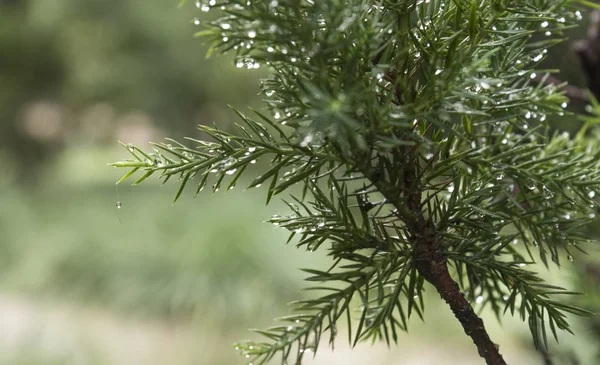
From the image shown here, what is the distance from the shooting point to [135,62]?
1395 mm

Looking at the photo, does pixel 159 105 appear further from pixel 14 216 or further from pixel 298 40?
pixel 298 40

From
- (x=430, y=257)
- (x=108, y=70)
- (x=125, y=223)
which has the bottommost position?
(x=430, y=257)

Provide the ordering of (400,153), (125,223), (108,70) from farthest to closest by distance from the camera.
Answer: (108,70) < (125,223) < (400,153)

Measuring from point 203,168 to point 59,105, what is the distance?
154 cm

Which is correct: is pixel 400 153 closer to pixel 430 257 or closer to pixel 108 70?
pixel 430 257

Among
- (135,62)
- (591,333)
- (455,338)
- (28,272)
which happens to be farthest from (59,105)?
(591,333)

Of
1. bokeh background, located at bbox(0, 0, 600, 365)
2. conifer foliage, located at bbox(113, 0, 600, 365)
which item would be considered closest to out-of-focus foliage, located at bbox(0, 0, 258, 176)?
bokeh background, located at bbox(0, 0, 600, 365)

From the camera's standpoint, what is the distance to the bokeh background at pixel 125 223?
3.12ft

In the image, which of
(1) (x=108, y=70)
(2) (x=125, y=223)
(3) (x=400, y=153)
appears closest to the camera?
(3) (x=400, y=153)

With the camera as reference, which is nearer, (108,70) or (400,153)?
(400,153)

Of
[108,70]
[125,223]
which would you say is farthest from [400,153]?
[108,70]

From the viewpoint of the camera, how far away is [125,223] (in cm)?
122

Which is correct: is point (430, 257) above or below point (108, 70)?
below

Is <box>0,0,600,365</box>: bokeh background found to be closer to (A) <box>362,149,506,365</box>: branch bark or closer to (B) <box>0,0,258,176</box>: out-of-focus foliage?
(B) <box>0,0,258,176</box>: out-of-focus foliage
